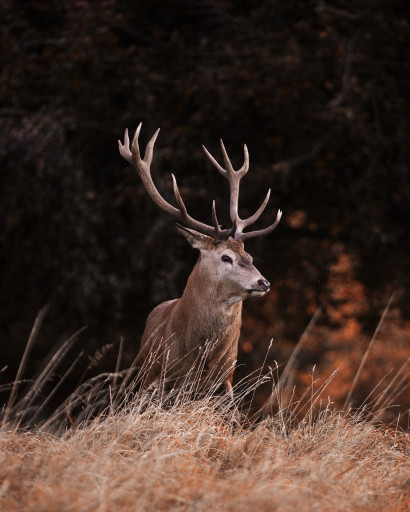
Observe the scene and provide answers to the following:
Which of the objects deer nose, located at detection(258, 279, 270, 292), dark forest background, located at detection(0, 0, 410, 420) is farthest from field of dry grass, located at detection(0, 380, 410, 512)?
dark forest background, located at detection(0, 0, 410, 420)

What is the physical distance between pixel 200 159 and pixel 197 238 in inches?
175

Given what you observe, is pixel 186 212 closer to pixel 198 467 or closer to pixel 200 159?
pixel 198 467

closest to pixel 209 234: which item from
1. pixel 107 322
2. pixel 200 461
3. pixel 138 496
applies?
pixel 200 461

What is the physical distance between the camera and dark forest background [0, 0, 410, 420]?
9258 mm

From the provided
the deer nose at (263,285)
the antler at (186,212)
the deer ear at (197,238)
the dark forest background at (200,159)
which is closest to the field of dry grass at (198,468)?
the deer nose at (263,285)

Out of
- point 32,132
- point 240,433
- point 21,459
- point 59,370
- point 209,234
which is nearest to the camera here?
point 21,459

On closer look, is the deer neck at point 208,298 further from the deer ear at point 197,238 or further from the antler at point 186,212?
the antler at point 186,212

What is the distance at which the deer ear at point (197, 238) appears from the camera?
537 centimetres

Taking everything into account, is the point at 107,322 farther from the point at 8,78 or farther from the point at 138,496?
the point at 138,496

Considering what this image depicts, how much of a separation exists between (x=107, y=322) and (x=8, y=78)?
2.78 m

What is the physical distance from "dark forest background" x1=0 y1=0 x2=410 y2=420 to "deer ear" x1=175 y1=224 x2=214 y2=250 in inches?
136

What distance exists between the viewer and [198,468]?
3.20m

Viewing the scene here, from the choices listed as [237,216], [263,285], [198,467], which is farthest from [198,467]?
[237,216]

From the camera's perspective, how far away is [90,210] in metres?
9.22
